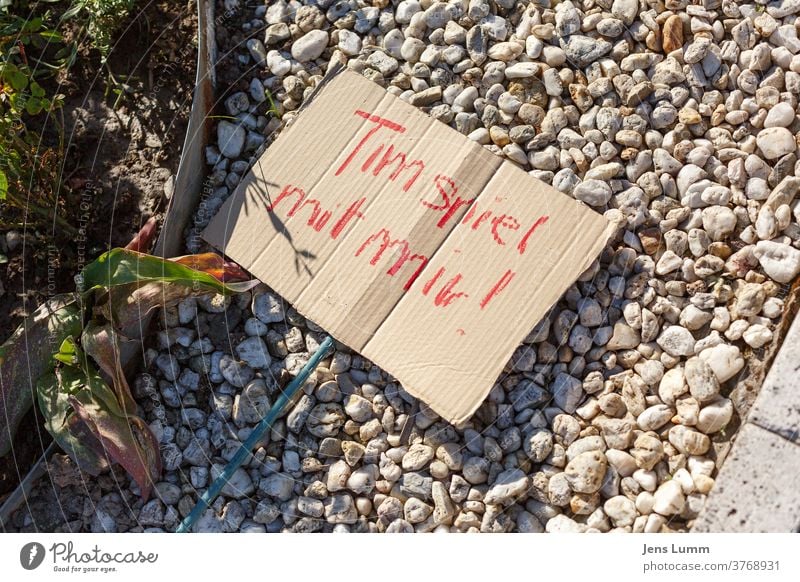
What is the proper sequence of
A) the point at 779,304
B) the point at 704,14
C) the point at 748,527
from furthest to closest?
the point at 704,14 < the point at 779,304 < the point at 748,527

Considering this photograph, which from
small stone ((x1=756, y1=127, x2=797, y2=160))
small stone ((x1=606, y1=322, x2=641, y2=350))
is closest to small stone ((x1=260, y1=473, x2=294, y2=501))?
small stone ((x1=606, y1=322, x2=641, y2=350))

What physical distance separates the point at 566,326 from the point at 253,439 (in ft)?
2.68

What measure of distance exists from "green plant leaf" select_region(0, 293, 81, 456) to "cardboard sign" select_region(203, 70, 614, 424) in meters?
0.43

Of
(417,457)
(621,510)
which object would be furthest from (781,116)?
(417,457)

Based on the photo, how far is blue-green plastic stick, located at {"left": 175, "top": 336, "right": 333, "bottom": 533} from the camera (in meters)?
2.04

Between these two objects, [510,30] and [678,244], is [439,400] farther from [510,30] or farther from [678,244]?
[510,30]

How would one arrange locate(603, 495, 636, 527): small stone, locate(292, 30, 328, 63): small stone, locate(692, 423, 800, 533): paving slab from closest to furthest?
locate(692, 423, 800, 533): paving slab < locate(603, 495, 636, 527): small stone < locate(292, 30, 328, 63): small stone

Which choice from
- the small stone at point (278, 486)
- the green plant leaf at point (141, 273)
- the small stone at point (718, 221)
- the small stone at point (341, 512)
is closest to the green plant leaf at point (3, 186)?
the green plant leaf at point (141, 273)

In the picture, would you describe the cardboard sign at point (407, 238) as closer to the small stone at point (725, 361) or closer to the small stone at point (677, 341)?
the small stone at point (677, 341)

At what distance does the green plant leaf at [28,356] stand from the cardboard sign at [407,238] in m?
0.43

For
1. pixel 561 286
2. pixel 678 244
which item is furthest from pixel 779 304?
pixel 561 286

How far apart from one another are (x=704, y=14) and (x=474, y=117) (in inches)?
26.1

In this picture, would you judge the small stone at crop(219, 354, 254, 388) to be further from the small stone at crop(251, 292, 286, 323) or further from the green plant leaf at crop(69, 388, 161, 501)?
the green plant leaf at crop(69, 388, 161, 501)

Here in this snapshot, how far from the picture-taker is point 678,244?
207cm
